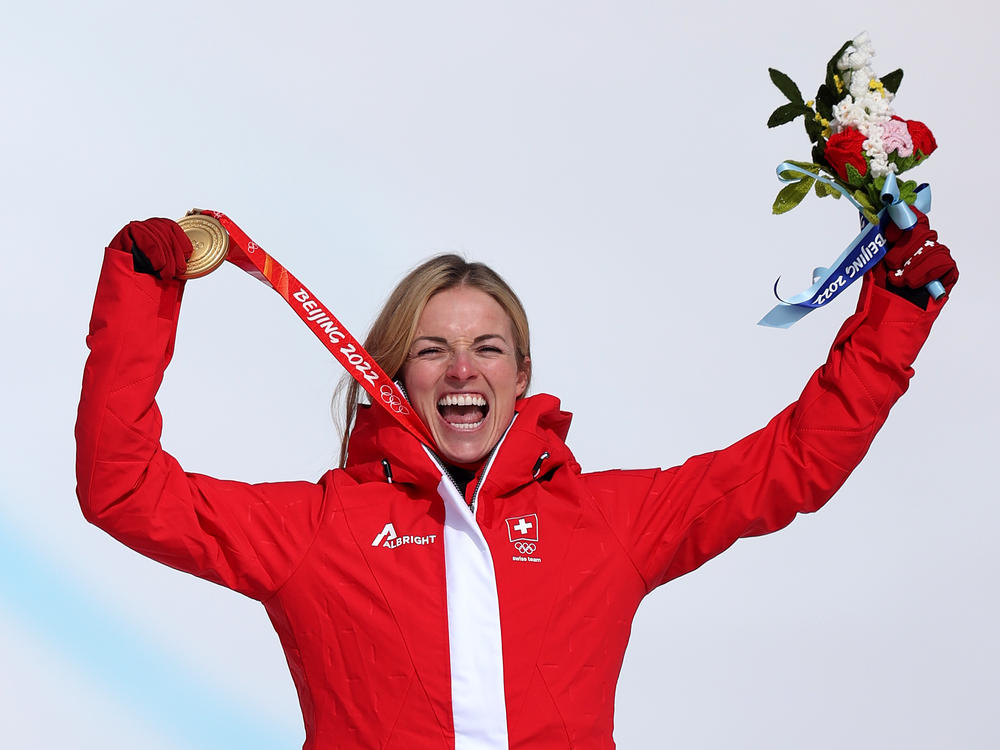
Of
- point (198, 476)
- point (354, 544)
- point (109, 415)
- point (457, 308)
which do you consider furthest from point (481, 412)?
point (109, 415)

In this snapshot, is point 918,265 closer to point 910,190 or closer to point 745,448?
point 910,190

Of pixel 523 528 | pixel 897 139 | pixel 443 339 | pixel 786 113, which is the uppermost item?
pixel 786 113

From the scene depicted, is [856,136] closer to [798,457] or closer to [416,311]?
[798,457]

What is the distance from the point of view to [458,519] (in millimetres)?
2762

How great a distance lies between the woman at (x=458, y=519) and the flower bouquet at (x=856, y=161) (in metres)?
0.07

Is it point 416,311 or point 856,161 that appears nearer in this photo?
point 856,161

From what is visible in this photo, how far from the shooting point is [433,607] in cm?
268

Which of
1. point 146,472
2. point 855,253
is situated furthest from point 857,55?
point 146,472

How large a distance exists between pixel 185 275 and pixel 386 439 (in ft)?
1.82

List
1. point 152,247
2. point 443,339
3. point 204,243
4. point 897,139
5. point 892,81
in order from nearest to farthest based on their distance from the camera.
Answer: point 152,247, point 204,243, point 897,139, point 892,81, point 443,339

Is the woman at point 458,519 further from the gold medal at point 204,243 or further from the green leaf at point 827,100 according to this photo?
the green leaf at point 827,100

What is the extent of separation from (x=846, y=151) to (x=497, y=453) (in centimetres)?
95

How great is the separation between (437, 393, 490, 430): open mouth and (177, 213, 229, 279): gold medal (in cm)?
60

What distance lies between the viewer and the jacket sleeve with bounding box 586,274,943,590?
8.88ft
